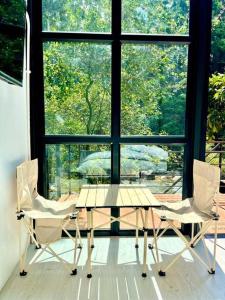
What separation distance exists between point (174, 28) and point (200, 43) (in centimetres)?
35

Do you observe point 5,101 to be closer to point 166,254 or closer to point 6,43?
point 6,43

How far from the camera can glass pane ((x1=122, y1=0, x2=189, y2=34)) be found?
9.93ft

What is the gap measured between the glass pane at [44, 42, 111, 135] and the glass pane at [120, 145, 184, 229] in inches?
17.4

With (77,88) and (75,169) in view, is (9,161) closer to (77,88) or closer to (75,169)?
A: (75,169)

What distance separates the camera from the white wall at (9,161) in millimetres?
2281

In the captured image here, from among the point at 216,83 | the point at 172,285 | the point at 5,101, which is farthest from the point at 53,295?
the point at 216,83

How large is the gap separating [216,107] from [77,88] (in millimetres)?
1625

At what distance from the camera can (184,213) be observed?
8.77 feet

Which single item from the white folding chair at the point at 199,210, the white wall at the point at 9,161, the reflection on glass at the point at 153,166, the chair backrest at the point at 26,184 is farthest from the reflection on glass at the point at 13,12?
the white folding chair at the point at 199,210

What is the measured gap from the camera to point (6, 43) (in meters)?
1.97

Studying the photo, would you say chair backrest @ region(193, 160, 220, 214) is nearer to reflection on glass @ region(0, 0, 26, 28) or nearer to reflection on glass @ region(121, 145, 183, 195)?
reflection on glass @ region(121, 145, 183, 195)

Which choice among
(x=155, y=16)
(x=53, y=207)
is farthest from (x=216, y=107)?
(x=53, y=207)

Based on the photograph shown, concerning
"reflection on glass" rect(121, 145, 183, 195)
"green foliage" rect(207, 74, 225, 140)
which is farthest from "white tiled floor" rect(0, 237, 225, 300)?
"green foliage" rect(207, 74, 225, 140)

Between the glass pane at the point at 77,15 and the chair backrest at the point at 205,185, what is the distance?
182 centimetres
